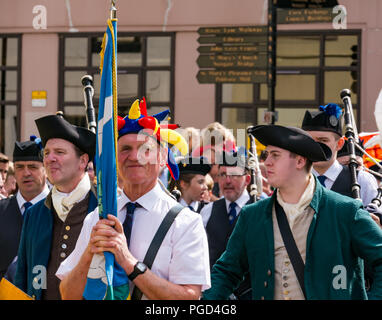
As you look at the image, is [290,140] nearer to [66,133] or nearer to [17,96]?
[66,133]

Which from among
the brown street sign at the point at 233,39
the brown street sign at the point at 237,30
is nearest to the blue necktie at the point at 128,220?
the brown street sign at the point at 233,39

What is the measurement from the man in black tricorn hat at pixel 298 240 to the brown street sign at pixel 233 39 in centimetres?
954

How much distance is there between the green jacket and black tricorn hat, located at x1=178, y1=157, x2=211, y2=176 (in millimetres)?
3347

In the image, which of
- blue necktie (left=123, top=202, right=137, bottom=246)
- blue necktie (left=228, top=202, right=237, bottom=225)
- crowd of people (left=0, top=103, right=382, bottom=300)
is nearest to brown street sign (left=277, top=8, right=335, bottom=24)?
blue necktie (left=228, top=202, right=237, bottom=225)

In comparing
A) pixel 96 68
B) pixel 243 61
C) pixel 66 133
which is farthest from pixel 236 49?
pixel 66 133

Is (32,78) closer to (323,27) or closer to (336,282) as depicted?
(323,27)

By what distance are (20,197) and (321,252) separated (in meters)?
3.16

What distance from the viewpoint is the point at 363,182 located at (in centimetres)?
552

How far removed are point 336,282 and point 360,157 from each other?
2832 millimetres

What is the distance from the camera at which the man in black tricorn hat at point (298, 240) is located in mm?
3840

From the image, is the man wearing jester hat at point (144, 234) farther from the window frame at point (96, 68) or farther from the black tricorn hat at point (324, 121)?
the window frame at point (96, 68)

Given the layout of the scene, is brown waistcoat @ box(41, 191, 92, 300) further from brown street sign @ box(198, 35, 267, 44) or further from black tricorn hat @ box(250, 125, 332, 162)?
brown street sign @ box(198, 35, 267, 44)

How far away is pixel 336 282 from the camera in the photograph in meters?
3.84
